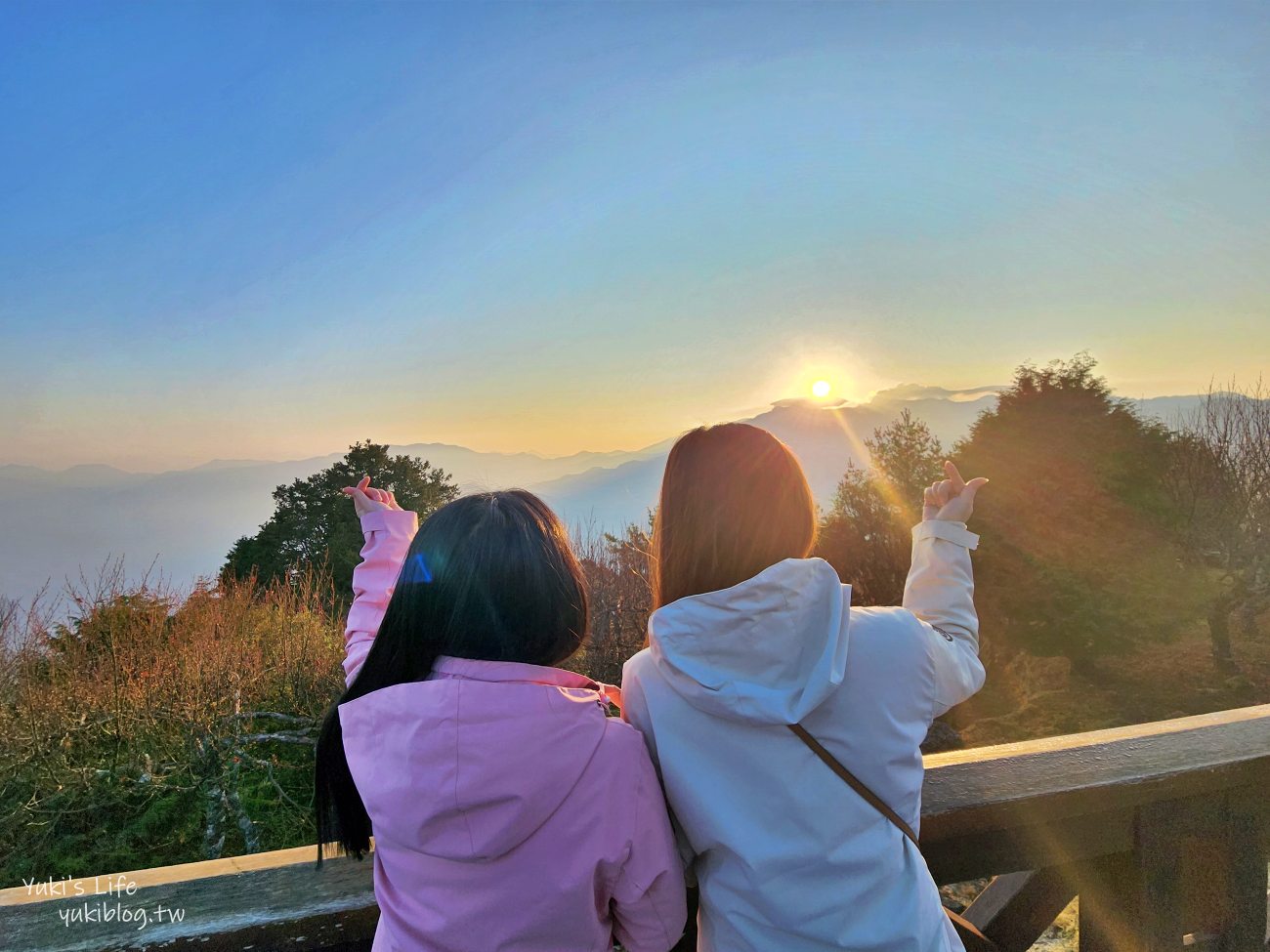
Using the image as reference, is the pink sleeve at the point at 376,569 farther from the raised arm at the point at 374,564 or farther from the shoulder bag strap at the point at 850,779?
the shoulder bag strap at the point at 850,779

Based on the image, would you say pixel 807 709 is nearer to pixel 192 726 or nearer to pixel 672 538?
pixel 672 538

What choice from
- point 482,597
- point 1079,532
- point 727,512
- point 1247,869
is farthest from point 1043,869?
point 1079,532

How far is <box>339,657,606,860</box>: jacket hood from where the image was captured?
46.5 inches

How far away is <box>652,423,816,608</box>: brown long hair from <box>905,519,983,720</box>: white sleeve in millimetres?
320

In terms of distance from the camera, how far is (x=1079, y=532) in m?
8.88

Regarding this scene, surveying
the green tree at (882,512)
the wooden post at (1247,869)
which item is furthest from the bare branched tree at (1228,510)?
the wooden post at (1247,869)

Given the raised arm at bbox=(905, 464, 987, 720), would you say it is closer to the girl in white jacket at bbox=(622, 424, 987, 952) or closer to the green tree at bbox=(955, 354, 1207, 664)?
the girl in white jacket at bbox=(622, 424, 987, 952)

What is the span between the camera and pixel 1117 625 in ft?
28.8

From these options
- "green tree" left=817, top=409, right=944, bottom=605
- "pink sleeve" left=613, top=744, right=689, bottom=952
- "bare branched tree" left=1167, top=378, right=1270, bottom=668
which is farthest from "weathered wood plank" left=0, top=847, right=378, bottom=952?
"bare branched tree" left=1167, top=378, right=1270, bottom=668

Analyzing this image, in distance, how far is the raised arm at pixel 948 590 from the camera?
148 centimetres

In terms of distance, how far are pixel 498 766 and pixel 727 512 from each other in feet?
1.84

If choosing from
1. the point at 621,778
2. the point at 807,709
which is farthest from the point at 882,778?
the point at 621,778

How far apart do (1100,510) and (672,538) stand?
9138 millimetres

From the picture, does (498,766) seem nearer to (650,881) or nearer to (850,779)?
(650,881)
